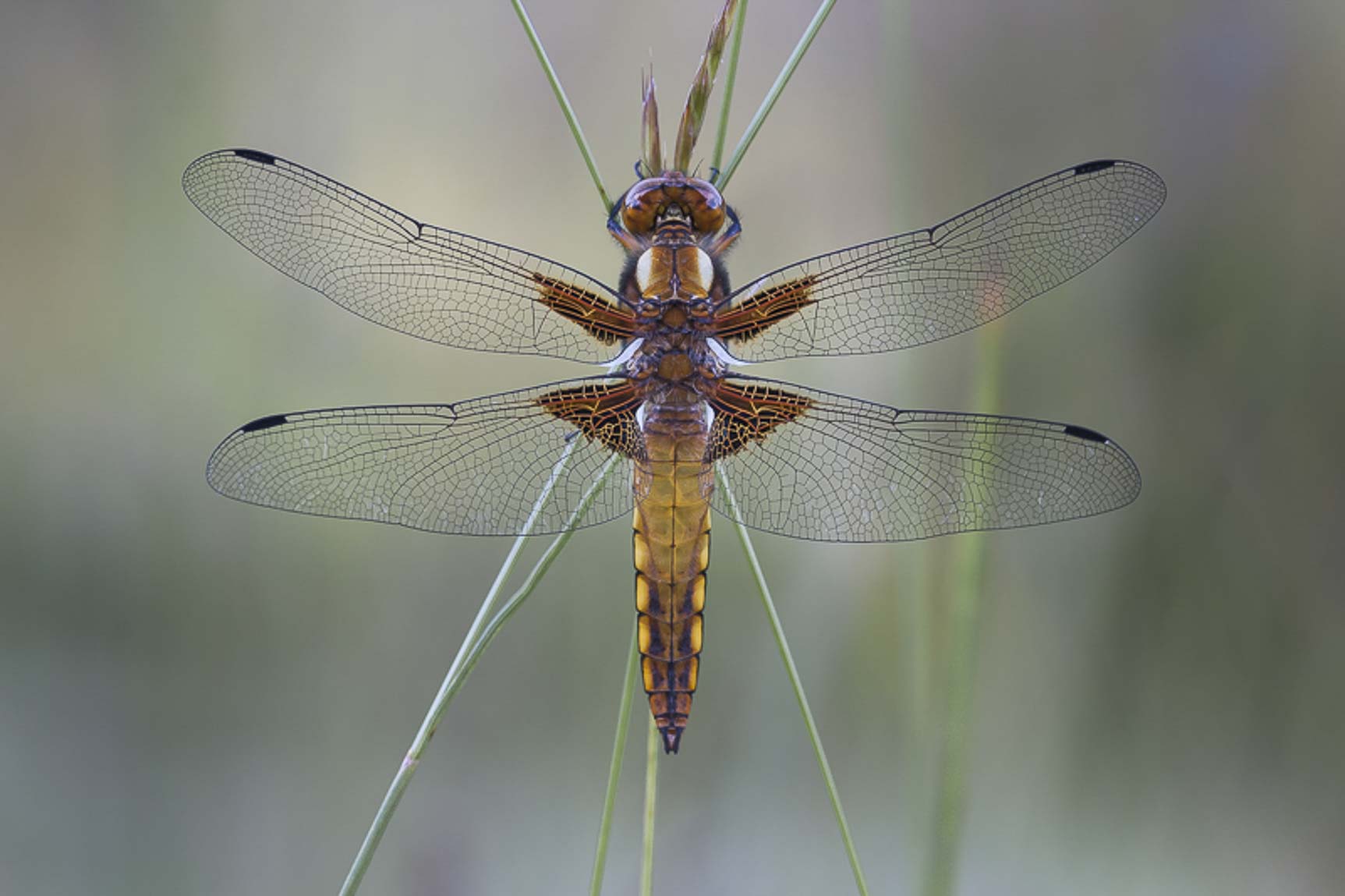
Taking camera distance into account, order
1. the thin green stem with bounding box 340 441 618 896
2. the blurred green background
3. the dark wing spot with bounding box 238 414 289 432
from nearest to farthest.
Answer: the thin green stem with bounding box 340 441 618 896
the dark wing spot with bounding box 238 414 289 432
the blurred green background

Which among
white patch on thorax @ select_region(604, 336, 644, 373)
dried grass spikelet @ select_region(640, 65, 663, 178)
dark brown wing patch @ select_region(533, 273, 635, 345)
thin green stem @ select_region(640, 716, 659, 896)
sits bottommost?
thin green stem @ select_region(640, 716, 659, 896)

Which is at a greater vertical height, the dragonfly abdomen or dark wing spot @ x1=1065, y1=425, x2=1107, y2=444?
dark wing spot @ x1=1065, y1=425, x2=1107, y2=444

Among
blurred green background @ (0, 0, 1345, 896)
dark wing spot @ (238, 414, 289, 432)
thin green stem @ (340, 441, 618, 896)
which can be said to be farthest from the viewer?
blurred green background @ (0, 0, 1345, 896)

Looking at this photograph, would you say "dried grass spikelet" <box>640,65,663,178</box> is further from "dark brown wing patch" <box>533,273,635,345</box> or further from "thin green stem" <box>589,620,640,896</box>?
"thin green stem" <box>589,620,640,896</box>

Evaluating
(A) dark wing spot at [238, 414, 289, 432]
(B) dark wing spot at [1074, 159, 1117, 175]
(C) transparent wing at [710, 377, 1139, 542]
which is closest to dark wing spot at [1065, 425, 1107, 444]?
(C) transparent wing at [710, 377, 1139, 542]

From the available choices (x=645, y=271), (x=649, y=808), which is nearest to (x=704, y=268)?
(x=645, y=271)

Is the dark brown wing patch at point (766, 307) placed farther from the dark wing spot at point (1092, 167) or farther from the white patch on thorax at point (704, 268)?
the dark wing spot at point (1092, 167)
